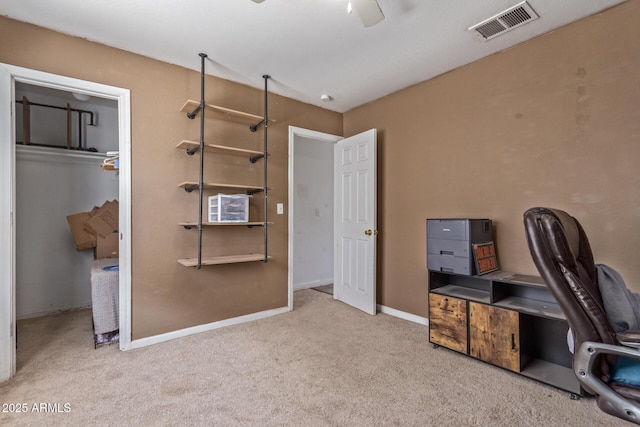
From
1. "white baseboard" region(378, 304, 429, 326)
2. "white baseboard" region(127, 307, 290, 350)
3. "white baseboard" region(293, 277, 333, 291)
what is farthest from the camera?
"white baseboard" region(293, 277, 333, 291)

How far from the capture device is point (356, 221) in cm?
368

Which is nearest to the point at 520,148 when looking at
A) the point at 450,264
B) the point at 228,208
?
the point at 450,264

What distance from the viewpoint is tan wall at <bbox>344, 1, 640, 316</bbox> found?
2023 mm

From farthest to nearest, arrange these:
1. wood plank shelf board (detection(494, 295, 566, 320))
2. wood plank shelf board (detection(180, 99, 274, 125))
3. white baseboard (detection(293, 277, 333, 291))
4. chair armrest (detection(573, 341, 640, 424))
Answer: white baseboard (detection(293, 277, 333, 291)) → wood plank shelf board (detection(180, 99, 274, 125)) → wood plank shelf board (detection(494, 295, 566, 320)) → chair armrest (detection(573, 341, 640, 424))

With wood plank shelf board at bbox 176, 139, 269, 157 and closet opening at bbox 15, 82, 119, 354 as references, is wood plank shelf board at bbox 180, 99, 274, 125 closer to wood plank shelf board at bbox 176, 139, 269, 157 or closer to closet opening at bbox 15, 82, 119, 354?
wood plank shelf board at bbox 176, 139, 269, 157

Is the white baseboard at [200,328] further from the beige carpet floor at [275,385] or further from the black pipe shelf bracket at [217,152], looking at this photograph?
the black pipe shelf bracket at [217,152]

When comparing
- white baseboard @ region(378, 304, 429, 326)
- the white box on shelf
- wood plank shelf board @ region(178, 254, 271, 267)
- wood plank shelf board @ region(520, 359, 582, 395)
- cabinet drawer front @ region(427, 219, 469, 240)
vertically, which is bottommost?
white baseboard @ region(378, 304, 429, 326)

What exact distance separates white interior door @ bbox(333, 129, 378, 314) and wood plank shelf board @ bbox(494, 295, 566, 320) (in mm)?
1371

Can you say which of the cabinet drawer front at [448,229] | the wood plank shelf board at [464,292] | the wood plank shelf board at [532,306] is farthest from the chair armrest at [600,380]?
the cabinet drawer front at [448,229]

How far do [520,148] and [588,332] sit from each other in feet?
5.77

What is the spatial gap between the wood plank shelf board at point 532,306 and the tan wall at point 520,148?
274 mm

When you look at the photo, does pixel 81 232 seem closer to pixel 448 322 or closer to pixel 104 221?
pixel 104 221

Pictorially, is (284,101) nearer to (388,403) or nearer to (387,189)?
(387,189)

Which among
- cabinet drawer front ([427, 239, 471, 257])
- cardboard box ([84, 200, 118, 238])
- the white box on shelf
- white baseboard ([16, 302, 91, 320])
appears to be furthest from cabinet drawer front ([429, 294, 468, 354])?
white baseboard ([16, 302, 91, 320])
